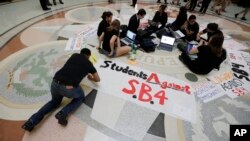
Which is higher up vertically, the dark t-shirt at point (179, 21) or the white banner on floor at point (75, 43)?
the dark t-shirt at point (179, 21)

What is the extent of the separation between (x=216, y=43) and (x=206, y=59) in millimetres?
391

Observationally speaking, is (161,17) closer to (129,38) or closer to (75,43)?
(129,38)

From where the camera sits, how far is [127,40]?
200 inches

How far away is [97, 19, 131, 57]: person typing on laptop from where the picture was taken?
4137 millimetres

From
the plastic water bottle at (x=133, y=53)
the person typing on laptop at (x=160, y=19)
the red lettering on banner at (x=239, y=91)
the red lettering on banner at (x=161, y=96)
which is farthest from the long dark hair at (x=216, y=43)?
the person typing on laptop at (x=160, y=19)

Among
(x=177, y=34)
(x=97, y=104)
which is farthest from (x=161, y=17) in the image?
(x=97, y=104)

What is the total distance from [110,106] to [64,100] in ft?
2.75

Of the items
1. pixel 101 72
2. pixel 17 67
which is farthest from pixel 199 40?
pixel 17 67

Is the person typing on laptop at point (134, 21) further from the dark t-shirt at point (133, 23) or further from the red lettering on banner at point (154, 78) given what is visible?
the red lettering on banner at point (154, 78)

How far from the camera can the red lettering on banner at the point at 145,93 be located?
344cm

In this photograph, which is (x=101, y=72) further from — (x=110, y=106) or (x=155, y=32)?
(x=155, y=32)

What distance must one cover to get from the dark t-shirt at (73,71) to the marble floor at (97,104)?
2.16ft

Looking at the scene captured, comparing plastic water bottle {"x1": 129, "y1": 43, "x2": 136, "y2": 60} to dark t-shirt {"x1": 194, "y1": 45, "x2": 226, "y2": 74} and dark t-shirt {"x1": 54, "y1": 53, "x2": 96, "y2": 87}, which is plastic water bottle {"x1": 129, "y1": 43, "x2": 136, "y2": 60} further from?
dark t-shirt {"x1": 54, "y1": 53, "x2": 96, "y2": 87}

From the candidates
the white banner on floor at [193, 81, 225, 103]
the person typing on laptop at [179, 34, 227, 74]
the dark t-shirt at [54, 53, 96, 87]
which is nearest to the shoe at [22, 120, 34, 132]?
the dark t-shirt at [54, 53, 96, 87]
